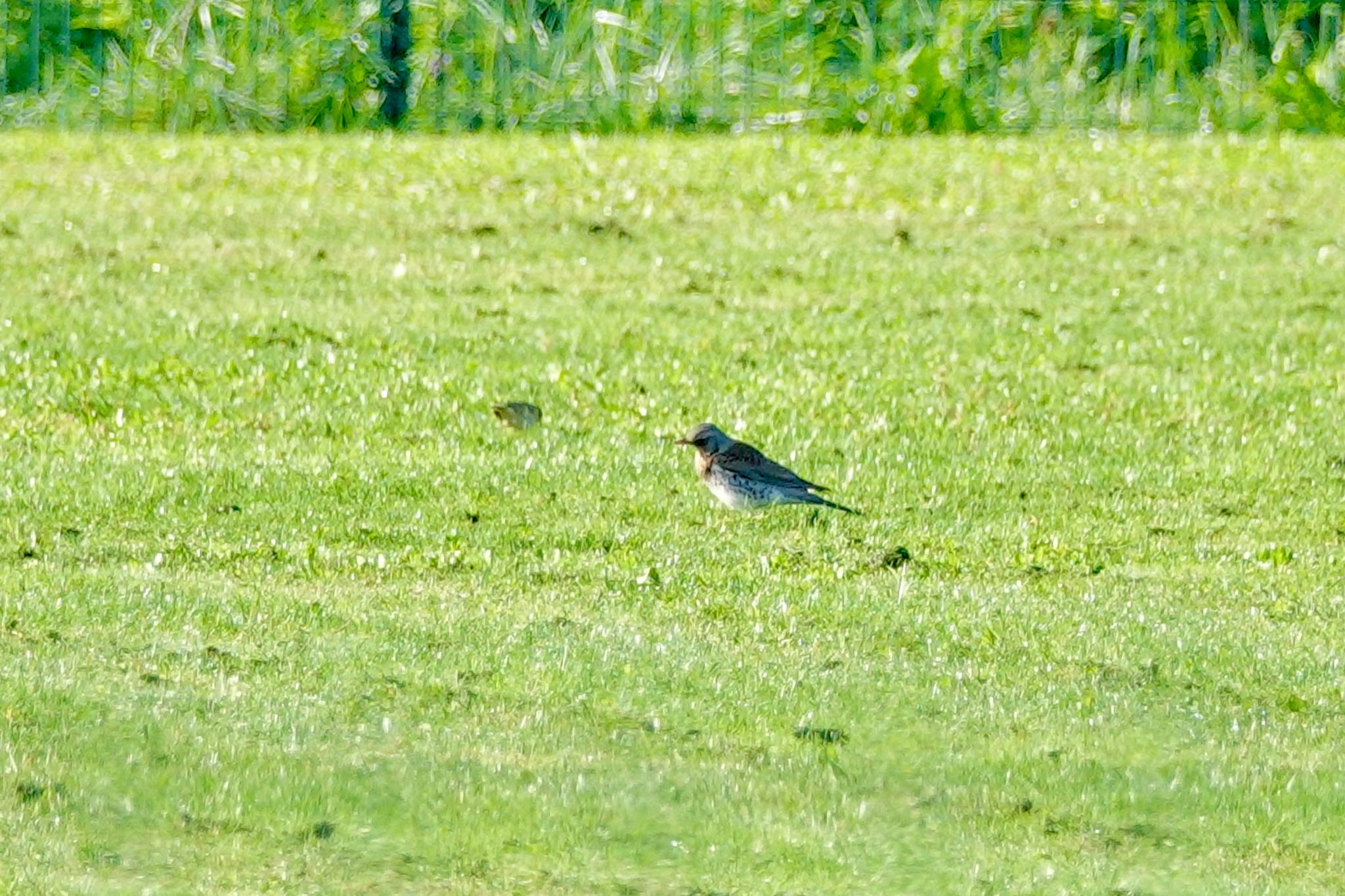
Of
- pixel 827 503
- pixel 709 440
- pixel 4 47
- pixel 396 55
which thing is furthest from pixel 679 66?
pixel 827 503

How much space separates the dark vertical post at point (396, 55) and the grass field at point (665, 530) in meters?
2.57

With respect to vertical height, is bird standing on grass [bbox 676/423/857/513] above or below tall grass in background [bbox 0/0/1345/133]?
below

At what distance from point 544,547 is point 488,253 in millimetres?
7496

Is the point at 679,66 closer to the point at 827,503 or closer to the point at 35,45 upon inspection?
the point at 35,45

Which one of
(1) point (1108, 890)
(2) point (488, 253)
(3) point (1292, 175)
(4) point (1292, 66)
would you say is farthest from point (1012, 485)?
(4) point (1292, 66)

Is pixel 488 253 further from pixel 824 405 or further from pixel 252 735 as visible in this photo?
pixel 252 735

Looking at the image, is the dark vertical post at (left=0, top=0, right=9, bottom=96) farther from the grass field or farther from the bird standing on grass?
the bird standing on grass

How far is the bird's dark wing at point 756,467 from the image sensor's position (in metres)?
10.7

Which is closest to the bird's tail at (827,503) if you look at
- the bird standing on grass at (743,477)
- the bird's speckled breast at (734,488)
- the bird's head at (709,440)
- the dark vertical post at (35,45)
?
the bird standing on grass at (743,477)

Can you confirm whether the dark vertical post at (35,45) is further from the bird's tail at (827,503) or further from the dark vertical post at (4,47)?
the bird's tail at (827,503)

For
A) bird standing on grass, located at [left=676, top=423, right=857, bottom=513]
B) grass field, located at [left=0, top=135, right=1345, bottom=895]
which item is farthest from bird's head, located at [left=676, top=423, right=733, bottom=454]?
grass field, located at [left=0, top=135, right=1345, bottom=895]

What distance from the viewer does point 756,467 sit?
10.8m

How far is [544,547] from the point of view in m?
10.4

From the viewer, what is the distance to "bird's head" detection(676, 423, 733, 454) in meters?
11.0
